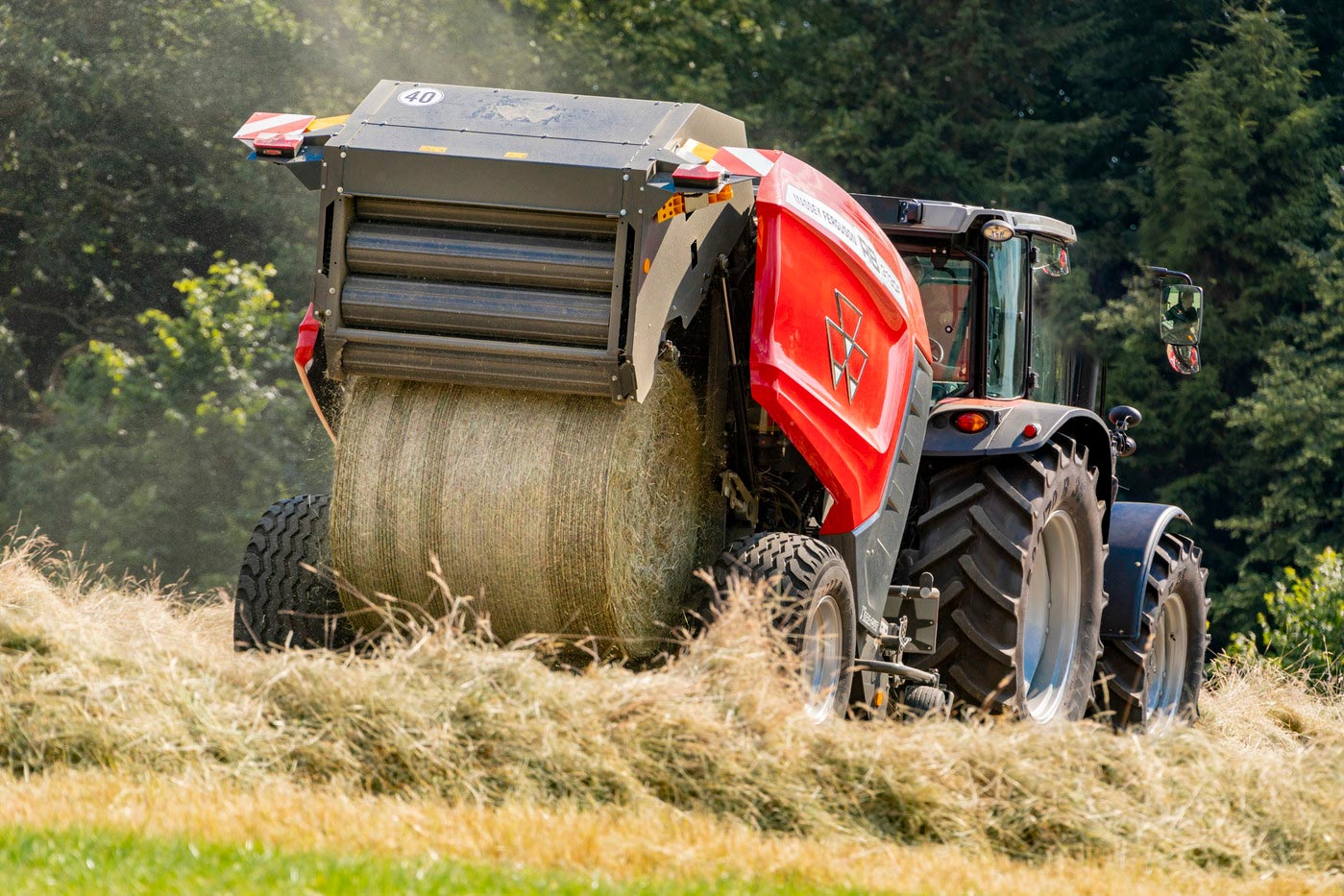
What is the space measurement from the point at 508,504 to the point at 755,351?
93 centimetres

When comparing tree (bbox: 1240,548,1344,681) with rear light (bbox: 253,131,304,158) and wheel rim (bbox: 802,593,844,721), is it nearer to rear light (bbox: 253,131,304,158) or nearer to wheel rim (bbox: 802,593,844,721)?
wheel rim (bbox: 802,593,844,721)

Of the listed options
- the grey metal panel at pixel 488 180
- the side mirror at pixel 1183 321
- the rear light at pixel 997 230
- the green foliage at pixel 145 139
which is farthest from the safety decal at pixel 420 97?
the green foliage at pixel 145 139

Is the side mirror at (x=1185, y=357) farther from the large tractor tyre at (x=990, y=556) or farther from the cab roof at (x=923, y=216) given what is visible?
the large tractor tyre at (x=990, y=556)

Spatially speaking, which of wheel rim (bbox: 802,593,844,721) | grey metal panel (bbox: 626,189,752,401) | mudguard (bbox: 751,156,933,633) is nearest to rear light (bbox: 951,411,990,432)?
mudguard (bbox: 751,156,933,633)

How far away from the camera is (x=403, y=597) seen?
5742 mm

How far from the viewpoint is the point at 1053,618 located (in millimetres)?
7637

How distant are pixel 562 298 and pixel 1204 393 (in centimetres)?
1630

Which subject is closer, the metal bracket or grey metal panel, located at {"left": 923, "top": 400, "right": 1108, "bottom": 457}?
the metal bracket

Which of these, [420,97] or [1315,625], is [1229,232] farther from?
[420,97]

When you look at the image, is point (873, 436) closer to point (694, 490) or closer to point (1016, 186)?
point (694, 490)

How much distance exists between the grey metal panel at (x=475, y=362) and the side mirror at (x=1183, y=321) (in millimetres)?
3737

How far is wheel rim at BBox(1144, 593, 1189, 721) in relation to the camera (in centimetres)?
876

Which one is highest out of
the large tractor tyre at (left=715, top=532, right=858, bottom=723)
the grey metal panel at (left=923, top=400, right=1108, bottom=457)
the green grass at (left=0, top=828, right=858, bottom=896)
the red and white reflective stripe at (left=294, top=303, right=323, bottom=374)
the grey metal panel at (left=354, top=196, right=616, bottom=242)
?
the grey metal panel at (left=354, top=196, right=616, bottom=242)

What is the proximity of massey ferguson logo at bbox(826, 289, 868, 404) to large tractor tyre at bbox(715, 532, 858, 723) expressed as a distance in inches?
22.5
